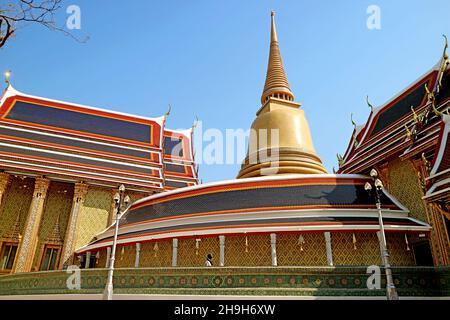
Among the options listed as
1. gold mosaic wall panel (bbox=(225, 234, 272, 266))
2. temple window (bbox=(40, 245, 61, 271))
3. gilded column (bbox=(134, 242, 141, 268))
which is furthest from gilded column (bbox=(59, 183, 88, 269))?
gold mosaic wall panel (bbox=(225, 234, 272, 266))

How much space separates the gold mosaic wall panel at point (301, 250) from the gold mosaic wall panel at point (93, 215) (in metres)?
13.5

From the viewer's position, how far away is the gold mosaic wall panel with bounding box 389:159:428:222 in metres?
15.1

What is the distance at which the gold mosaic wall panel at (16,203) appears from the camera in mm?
21250

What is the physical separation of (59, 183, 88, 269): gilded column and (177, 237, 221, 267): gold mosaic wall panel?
865 centimetres

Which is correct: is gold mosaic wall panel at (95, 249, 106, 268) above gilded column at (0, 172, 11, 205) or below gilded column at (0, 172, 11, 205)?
below

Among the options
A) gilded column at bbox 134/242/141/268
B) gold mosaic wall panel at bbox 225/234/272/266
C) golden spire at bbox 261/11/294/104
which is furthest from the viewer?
golden spire at bbox 261/11/294/104

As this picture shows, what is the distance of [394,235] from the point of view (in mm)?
14953

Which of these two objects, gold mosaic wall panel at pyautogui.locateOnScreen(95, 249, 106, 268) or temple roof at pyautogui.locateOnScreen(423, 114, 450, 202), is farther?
gold mosaic wall panel at pyautogui.locateOnScreen(95, 249, 106, 268)

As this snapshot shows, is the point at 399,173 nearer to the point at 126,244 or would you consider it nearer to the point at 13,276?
the point at 126,244

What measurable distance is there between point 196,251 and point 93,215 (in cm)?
1005

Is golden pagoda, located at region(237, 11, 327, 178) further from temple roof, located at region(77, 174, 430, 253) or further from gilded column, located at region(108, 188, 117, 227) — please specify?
gilded column, located at region(108, 188, 117, 227)

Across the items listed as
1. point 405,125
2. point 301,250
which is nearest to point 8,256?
point 301,250

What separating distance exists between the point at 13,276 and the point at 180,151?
18.9 meters
